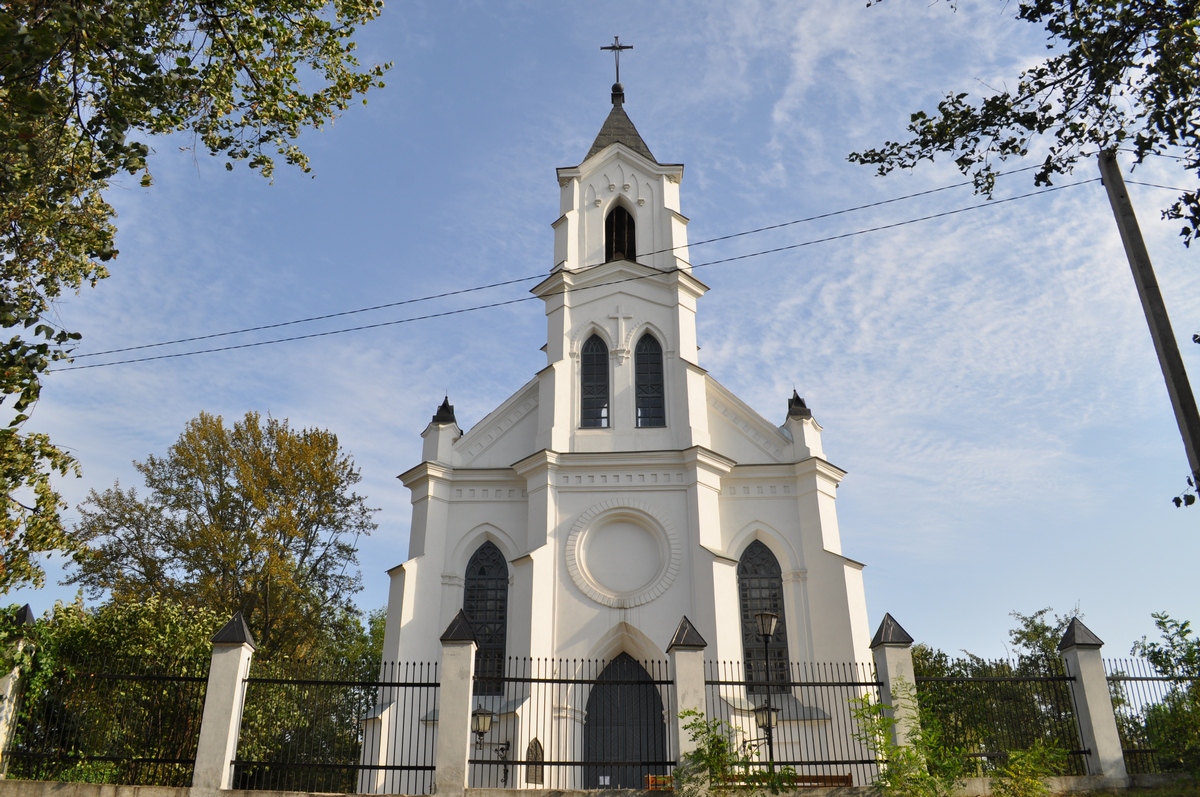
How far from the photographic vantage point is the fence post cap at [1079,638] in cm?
1301

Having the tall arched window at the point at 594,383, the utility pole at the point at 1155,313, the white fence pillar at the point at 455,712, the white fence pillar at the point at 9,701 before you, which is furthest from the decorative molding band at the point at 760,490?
the white fence pillar at the point at 9,701

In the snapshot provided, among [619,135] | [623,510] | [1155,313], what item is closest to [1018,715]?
[1155,313]

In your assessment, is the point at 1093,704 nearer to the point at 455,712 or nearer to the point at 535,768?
the point at 455,712

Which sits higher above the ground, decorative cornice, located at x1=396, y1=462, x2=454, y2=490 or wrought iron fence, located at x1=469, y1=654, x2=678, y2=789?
decorative cornice, located at x1=396, y1=462, x2=454, y2=490

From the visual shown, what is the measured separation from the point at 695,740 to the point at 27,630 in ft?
29.2

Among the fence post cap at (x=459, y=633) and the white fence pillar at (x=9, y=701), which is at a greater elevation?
the fence post cap at (x=459, y=633)

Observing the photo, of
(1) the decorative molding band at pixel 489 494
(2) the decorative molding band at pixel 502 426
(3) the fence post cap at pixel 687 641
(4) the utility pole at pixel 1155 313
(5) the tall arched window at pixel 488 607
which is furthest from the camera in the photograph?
(2) the decorative molding band at pixel 502 426

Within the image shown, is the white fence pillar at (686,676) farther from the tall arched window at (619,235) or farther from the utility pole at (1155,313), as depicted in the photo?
the tall arched window at (619,235)

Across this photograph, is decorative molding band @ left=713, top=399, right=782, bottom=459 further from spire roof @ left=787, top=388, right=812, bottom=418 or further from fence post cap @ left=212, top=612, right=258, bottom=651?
fence post cap @ left=212, top=612, right=258, bottom=651

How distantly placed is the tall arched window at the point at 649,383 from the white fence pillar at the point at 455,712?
10691 millimetres

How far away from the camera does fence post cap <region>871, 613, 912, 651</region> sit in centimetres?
1269

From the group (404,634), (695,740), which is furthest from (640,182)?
(695,740)

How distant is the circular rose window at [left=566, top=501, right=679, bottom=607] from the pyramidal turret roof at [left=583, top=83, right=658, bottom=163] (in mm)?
11415

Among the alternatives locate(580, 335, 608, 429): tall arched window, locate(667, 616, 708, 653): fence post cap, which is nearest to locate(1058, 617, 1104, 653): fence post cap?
locate(667, 616, 708, 653): fence post cap
